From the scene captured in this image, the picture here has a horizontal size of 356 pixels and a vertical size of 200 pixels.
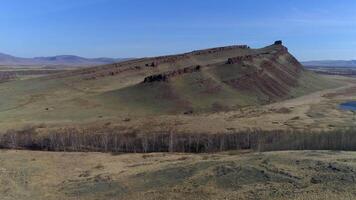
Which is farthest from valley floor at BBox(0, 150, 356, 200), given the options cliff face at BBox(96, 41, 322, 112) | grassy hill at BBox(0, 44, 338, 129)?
cliff face at BBox(96, 41, 322, 112)

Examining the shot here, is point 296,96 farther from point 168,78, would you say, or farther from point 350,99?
point 168,78

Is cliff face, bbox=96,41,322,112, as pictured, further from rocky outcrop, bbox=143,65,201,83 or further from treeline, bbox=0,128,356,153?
treeline, bbox=0,128,356,153

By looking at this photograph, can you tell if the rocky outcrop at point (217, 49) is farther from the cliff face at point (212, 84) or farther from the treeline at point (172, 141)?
the treeline at point (172, 141)

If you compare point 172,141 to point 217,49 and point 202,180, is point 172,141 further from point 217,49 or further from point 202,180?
point 217,49

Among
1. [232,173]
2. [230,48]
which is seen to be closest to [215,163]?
[232,173]

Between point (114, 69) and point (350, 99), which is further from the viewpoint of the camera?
point (114, 69)

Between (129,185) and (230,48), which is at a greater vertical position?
(230,48)

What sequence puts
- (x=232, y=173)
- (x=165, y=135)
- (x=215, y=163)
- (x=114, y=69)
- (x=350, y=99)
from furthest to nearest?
(x=114, y=69) → (x=350, y=99) → (x=165, y=135) → (x=215, y=163) → (x=232, y=173)
